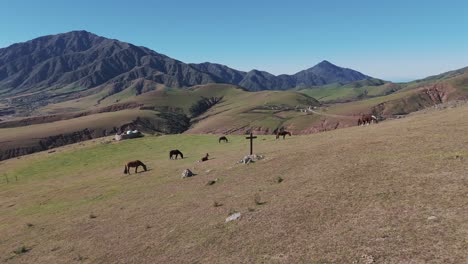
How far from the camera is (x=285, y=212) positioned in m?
21.5

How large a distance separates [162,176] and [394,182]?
27.2 metres

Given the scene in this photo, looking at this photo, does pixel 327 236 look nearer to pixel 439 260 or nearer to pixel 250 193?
pixel 439 260

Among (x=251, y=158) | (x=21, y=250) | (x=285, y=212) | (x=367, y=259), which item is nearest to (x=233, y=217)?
(x=285, y=212)

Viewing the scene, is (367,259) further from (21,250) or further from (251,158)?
(251,158)

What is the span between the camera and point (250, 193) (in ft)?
89.4

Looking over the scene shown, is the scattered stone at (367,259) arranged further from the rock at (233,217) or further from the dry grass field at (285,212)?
the rock at (233,217)

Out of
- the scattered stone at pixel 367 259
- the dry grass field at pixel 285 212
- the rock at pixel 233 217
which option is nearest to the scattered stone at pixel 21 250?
the dry grass field at pixel 285 212

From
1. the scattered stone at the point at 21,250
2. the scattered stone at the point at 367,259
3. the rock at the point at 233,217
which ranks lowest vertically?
the scattered stone at the point at 21,250

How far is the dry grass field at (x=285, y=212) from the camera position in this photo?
16000 mm

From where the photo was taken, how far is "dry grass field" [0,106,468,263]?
16.0 m

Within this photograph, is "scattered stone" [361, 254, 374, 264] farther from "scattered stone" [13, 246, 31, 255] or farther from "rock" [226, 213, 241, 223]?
"scattered stone" [13, 246, 31, 255]

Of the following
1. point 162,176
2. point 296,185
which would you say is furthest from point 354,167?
point 162,176

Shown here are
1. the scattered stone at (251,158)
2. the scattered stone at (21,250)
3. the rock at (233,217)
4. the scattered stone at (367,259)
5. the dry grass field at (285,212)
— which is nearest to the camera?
the scattered stone at (367,259)

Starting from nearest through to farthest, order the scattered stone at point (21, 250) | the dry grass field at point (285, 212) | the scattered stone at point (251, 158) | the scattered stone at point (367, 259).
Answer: the scattered stone at point (367, 259)
the dry grass field at point (285, 212)
the scattered stone at point (21, 250)
the scattered stone at point (251, 158)
